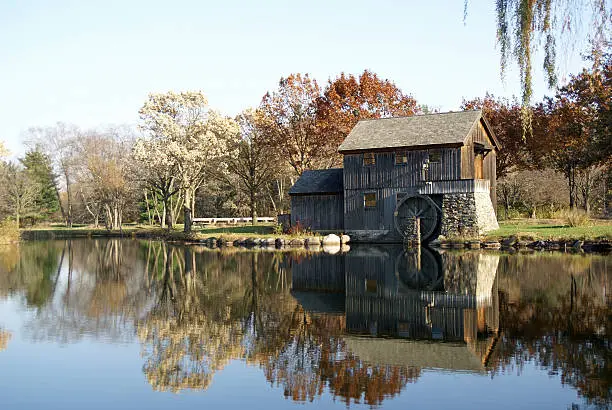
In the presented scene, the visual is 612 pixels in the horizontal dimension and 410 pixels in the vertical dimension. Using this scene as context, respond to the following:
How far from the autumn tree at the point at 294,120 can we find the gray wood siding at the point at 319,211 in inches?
315

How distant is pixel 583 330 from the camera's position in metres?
11.3

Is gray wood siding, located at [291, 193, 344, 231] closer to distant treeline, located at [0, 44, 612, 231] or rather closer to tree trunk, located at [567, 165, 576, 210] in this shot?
distant treeline, located at [0, 44, 612, 231]

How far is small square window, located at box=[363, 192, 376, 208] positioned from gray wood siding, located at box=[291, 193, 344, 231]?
2.15 meters

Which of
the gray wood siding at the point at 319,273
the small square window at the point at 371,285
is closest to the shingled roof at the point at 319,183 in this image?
the gray wood siding at the point at 319,273

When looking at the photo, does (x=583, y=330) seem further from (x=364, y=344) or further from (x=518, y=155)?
(x=518, y=155)

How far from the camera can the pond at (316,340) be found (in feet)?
27.4

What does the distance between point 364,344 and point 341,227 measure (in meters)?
27.1

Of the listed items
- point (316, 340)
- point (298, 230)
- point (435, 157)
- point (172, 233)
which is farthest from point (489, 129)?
point (316, 340)

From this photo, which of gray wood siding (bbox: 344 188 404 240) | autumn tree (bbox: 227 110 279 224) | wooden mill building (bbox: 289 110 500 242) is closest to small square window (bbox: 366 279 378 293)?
wooden mill building (bbox: 289 110 500 242)

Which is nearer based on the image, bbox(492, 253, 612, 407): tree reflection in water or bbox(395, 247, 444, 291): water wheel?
bbox(492, 253, 612, 407): tree reflection in water

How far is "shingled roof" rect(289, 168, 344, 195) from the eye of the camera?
3831 cm

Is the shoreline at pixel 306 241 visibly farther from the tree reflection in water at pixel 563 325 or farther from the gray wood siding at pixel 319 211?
the tree reflection in water at pixel 563 325

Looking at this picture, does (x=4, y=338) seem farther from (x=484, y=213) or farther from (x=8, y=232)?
(x=8, y=232)

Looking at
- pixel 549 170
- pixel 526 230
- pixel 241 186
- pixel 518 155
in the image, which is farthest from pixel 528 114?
pixel 241 186
